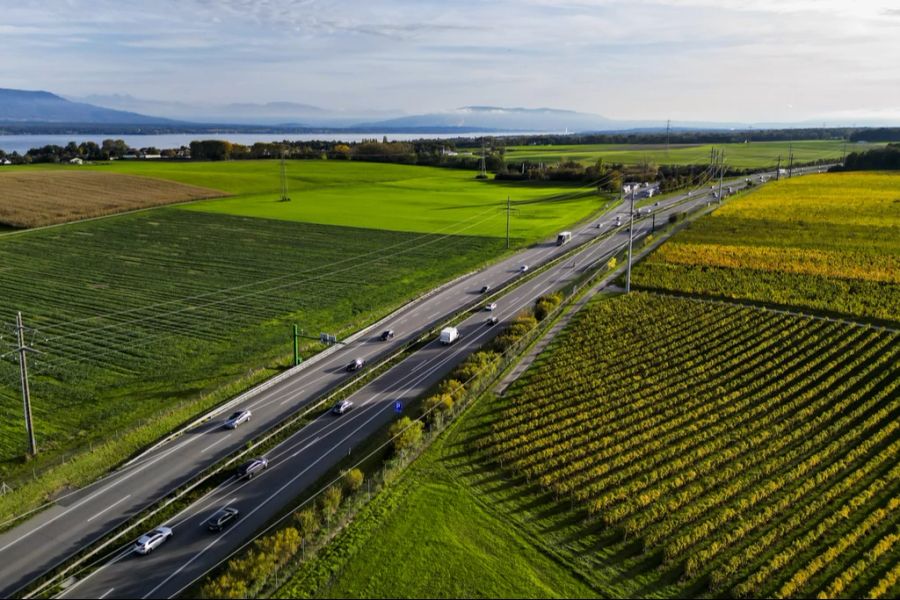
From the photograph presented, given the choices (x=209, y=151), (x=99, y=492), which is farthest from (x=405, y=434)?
(x=209, y=151)

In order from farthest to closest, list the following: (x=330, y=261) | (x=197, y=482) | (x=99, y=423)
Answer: (x=330, y=261) < (x=99, y=423) < (x=197, y=482)

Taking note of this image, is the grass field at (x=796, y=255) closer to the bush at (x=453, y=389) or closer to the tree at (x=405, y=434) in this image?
the bush at (x=453, y=389)

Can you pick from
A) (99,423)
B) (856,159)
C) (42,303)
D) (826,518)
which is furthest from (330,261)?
(856,159)

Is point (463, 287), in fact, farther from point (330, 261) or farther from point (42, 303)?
point (42, 303)

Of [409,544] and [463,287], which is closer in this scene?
[409,544]

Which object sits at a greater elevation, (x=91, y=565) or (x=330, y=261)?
(x=330, y=261)

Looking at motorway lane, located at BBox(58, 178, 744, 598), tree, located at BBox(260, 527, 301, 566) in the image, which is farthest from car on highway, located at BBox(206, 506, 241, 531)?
tree, located at BBox(260, 527, 301, 566)

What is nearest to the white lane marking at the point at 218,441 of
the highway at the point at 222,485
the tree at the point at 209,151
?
the highway at the point at 222,485

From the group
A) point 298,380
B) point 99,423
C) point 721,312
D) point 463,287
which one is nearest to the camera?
point 99,423
